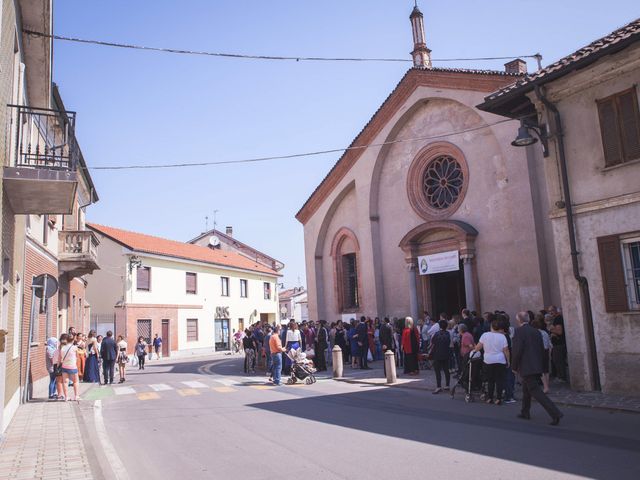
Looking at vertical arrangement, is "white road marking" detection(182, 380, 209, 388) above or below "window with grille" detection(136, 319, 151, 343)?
below

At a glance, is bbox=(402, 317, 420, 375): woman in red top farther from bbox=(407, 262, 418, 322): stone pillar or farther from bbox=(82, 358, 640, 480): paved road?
bbox=(407, 262, 418, 322): stone pillar

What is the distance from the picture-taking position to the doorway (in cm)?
2216

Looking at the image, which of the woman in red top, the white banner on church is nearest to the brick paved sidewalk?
the woman in red top

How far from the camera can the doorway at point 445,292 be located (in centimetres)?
2216

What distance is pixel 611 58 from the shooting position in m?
11.2

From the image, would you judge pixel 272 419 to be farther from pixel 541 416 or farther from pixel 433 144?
pixel 433 144

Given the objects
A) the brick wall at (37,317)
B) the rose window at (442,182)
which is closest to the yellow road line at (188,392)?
the brick wall at (37,317)

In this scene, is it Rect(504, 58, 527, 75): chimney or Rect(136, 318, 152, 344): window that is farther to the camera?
Rect(136, 318, 152, 344): window

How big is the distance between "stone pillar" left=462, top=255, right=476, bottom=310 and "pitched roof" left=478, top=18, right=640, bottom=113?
711 centimetres

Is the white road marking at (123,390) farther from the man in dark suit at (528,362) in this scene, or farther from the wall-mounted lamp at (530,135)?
the wall-mounted lamp at (530,135)

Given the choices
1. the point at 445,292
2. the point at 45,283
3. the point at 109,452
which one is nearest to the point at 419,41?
the point at 445,292

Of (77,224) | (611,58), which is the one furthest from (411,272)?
(77,224)

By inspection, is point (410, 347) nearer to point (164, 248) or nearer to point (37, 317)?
point (37, 317)

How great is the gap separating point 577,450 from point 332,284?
65.7 ft
